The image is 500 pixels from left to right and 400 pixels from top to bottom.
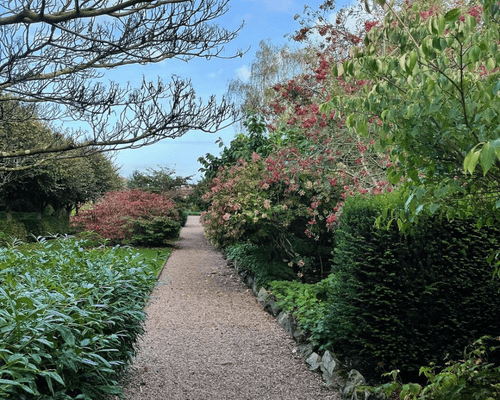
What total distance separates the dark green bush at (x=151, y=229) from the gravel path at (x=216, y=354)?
7.31 m

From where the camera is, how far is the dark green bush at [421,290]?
468cm

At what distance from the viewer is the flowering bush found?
1673 cm

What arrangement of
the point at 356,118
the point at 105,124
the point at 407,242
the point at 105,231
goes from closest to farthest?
the point at 356,118 < the point at 407,242 < the point at 105,124 < the point at 105,231

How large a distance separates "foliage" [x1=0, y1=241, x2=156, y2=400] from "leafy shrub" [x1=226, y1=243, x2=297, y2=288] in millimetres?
5108

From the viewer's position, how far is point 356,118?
10.3 ft

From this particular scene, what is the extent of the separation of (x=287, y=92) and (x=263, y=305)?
3.87 meters

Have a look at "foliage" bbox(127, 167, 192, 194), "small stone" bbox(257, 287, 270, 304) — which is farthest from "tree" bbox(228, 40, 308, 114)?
"small stone" bbox(257, 287, 270, 304)

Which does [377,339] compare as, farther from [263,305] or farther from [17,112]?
[17,112]

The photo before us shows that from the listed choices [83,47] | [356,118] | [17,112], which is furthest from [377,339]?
[17,112]

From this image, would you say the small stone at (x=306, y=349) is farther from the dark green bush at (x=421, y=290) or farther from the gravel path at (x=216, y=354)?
the dark green bush at (x=421, y=290)

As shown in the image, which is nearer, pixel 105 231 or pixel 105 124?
pixel 105 124

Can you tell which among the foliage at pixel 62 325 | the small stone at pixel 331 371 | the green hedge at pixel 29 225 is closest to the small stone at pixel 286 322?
the small stone at pixel 331 371

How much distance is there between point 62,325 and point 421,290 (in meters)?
3.64

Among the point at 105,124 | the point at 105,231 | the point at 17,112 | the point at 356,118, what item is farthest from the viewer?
the point at 105,231
